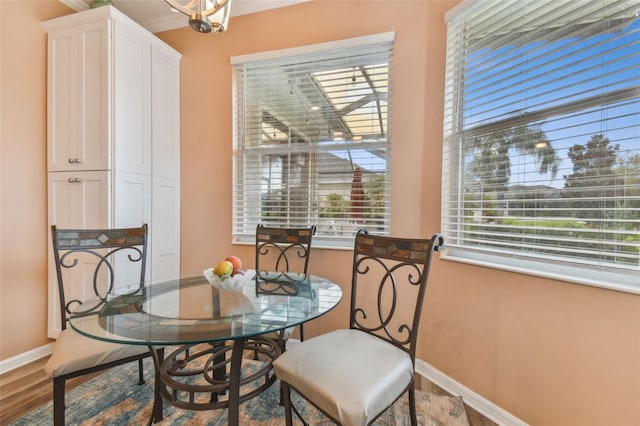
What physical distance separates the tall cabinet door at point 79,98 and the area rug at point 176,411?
59.1 inches

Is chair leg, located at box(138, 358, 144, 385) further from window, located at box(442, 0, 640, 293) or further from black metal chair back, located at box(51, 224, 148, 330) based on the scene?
window, located at box(442, 0, 640, 293)

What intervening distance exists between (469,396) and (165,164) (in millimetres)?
2900

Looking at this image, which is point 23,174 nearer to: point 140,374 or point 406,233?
point 140,374

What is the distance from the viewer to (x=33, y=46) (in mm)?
2084

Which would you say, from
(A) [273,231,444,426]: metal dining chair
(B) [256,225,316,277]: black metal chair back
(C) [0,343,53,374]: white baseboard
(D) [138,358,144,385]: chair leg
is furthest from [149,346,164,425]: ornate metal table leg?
(C) [0,343,53,374]: white baseboard

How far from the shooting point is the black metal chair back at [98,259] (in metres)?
1.69

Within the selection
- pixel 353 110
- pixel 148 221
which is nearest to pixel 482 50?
pixel 353 110

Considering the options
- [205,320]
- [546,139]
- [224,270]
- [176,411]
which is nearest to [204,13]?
[224,270]

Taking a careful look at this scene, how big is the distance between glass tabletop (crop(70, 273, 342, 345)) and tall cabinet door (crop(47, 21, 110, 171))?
120 cm

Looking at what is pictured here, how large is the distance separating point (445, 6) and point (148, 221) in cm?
276

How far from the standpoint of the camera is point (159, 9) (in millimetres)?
2504

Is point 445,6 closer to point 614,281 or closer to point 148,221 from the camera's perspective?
point 614,281

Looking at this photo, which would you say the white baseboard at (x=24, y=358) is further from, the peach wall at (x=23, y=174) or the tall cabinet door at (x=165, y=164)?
the tall cabinet door at (x=165, y=164)

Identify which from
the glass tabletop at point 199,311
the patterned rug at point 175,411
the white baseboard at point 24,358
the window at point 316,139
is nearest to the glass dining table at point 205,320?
the glass tabletop at point 199,311
